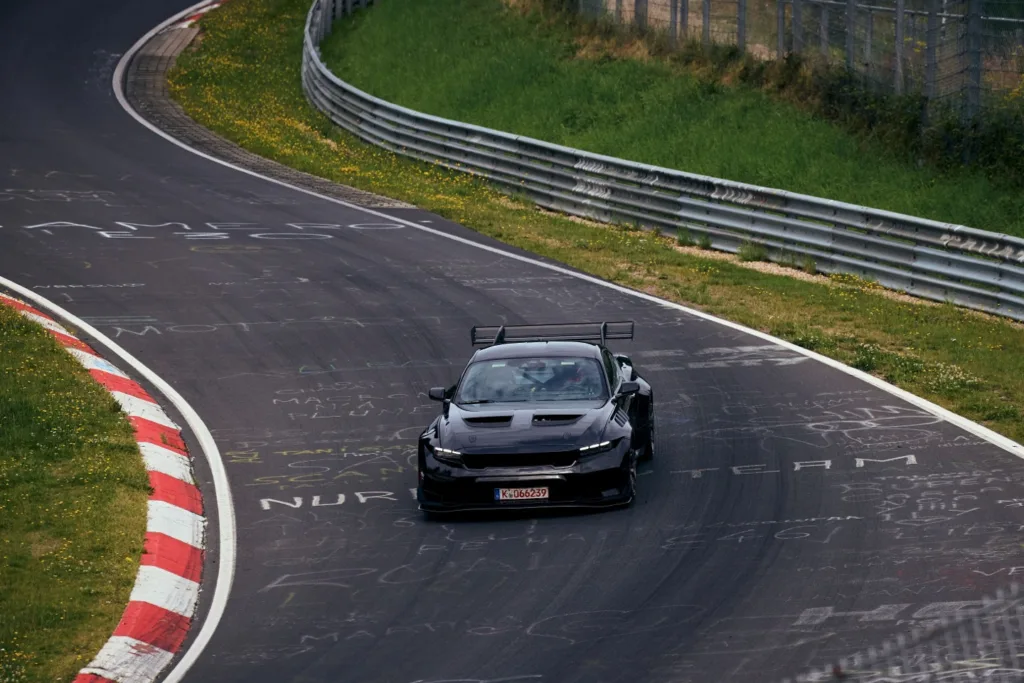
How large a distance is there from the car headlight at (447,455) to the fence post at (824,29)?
20.0m

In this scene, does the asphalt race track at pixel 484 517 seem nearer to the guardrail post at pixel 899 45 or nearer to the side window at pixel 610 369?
the side window at pixel 610 369

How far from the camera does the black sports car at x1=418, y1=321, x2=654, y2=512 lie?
1370cm

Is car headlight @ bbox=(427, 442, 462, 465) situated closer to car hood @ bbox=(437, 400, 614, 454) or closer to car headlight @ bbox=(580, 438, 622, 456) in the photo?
car hood @ bbox=(437, 400, 614, 454)

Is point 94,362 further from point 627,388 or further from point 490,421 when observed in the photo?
point 627,388

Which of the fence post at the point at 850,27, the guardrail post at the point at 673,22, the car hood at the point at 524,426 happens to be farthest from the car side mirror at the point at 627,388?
the guardrail post at the point at 673,22

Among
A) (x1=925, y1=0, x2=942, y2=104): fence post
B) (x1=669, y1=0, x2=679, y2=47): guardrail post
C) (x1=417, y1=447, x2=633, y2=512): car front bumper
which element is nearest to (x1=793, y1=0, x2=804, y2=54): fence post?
(x1=669, y1=0, x2=679, y2=47): guardrail post

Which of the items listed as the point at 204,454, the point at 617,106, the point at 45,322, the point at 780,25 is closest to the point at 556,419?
the point at 204,454

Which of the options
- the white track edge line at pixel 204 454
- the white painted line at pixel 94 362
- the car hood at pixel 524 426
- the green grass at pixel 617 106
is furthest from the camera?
the green grass at pixel 617 106

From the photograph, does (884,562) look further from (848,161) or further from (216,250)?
(848,161)

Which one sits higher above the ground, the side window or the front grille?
the side window

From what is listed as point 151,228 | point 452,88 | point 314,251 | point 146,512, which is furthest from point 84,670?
point 452,88

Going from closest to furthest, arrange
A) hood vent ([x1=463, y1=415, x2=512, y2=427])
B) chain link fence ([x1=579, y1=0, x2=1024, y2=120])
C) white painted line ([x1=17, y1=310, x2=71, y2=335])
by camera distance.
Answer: hood vent ([x1=463, y1=415, x2=512, y2=427]) < white painted line ([x1=17, y1=310, x2=71, y2=335]) < chain link fence ([x1=579, y1=0, x2=1024, y2=120])

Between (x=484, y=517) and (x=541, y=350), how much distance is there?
2277mm

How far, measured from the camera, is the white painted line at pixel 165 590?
39.8ft
